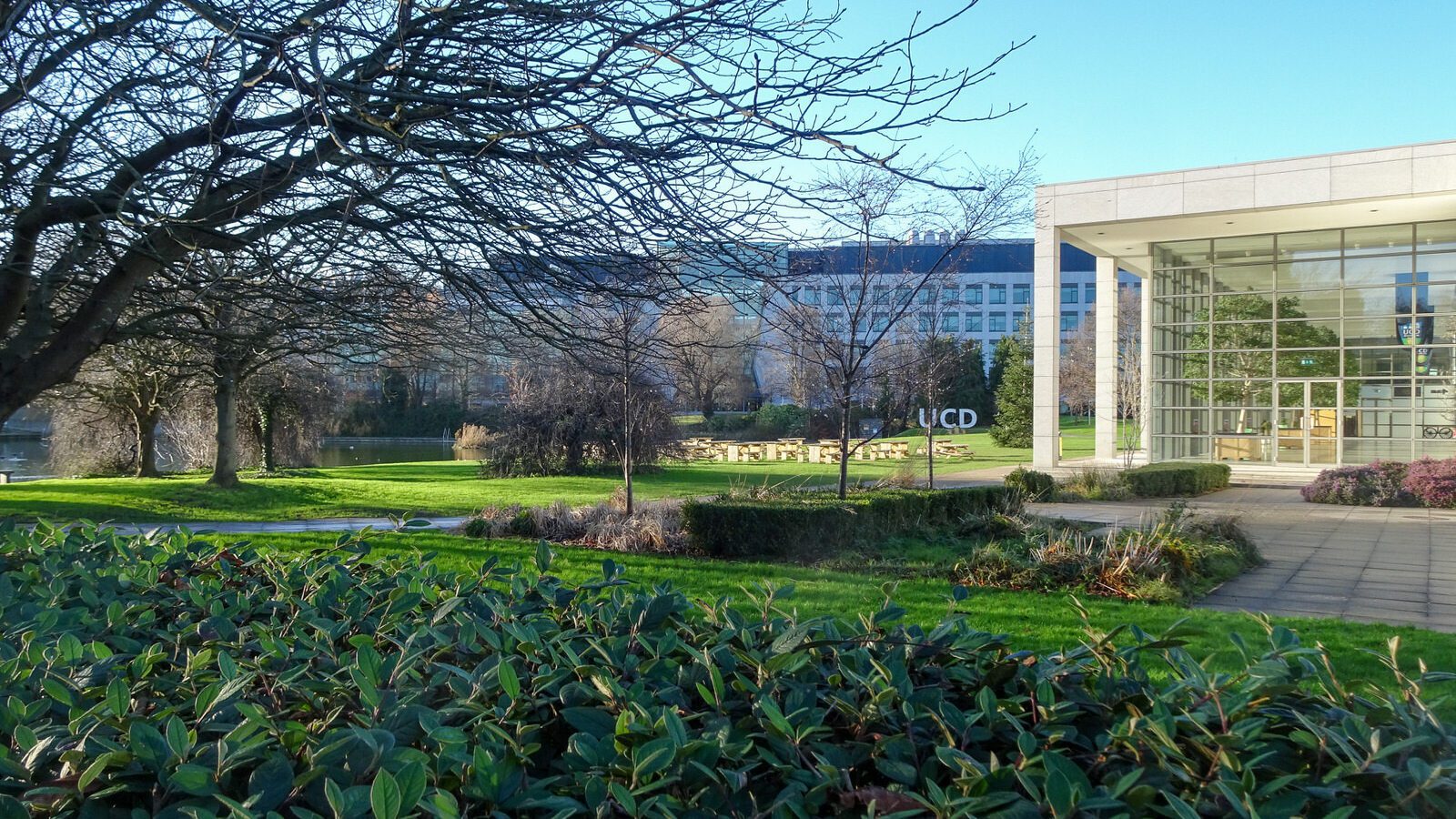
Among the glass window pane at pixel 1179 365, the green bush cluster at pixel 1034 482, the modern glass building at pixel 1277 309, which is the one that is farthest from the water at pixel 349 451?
the glass window pane at pixel 1179 365

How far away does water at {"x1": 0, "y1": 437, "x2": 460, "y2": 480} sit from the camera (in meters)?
32.6

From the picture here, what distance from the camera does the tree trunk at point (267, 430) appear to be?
24188 mm

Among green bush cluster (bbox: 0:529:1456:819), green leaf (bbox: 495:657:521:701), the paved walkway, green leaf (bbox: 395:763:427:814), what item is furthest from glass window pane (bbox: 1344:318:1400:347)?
green leaf (bbox: 395:763:427:814)

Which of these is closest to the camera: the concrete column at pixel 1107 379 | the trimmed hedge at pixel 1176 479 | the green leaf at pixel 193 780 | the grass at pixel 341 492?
the green leaf at pixel 193 780

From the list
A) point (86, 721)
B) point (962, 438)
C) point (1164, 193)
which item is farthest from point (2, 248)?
point (962, 438)

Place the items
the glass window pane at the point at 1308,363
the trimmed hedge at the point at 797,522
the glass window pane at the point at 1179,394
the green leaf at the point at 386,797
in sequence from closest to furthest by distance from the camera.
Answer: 1. the green leaf at the point at 386,797
2. the trimmed hedge at the point at 797,522
3. the glass window pane at the point at 1308,363
4. the glass window pane at the point at 1179,394

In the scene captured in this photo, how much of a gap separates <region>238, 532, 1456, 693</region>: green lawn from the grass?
3.74 meters

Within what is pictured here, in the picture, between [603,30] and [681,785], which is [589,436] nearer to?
[603,30]

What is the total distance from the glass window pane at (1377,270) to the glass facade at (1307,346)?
0.02 meters

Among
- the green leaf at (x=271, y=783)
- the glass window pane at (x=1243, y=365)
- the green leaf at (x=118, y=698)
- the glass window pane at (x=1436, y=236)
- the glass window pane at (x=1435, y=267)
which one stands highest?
the glass window pane at (x=1436, y=236)

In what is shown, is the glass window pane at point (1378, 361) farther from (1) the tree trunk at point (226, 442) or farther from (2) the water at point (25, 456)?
(2) the water at point (25, 456)

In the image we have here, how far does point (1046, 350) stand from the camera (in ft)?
76.3

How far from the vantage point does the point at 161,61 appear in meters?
4.18

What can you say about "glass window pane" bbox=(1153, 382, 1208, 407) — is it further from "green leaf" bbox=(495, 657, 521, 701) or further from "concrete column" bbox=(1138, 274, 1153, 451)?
"green leaf" bbox=(495, 657, 521, 701)
